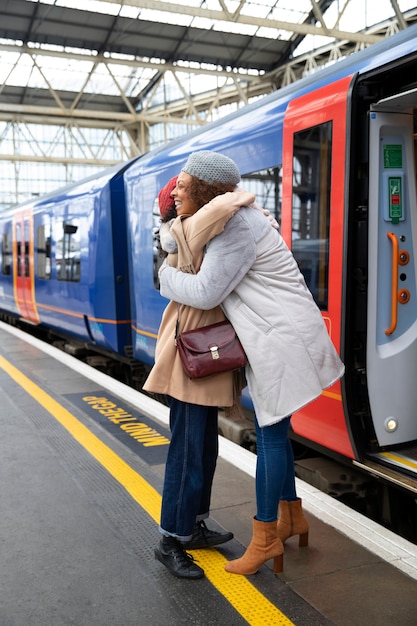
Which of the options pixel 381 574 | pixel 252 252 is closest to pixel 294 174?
pixel 252 252

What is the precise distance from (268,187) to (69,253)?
18.8 ft

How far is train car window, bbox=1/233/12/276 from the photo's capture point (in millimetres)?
14664

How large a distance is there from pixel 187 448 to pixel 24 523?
3.70 ft

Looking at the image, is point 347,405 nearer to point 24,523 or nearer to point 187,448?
point 187,448

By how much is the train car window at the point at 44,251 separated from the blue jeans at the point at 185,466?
8664mm

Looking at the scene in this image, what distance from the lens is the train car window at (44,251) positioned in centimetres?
1113

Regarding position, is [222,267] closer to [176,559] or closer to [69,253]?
[176,559]

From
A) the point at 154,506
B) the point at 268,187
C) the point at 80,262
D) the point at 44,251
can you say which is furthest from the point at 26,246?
the point at 154,506

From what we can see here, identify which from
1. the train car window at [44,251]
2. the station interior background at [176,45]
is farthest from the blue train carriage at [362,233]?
the station interior background at [176,45]

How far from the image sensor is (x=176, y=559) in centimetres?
289

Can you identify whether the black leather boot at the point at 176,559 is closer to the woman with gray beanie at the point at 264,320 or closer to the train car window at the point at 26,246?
the woman with gray beanie at the point at 264,320

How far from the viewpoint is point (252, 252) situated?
8.66 feet

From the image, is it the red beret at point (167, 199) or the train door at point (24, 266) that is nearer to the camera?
the red beret at point (167, 199)

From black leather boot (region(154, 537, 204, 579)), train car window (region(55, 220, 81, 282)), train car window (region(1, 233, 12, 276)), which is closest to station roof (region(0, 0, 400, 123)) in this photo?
train car window (region(1, 233, 12, 276))
